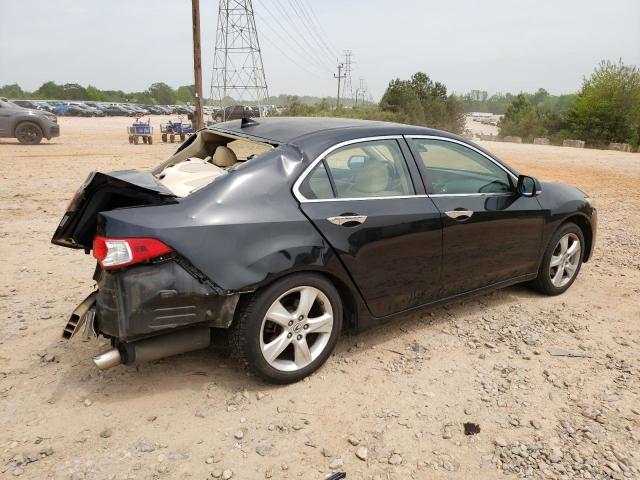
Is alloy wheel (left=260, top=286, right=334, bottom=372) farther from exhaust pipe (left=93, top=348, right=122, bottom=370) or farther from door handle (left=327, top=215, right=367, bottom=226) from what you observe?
exhaust pipe (left=93, top=348, right=122, bottom=370)

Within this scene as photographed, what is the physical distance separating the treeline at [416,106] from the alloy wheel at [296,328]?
140 ft

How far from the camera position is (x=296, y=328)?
2938mm

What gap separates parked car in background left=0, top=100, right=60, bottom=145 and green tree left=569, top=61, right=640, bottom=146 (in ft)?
135

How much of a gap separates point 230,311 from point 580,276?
3941mm

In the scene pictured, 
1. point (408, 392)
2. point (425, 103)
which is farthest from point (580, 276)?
point (425, 103)

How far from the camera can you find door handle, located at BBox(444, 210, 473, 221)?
11.4 ft

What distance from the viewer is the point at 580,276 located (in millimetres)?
5066

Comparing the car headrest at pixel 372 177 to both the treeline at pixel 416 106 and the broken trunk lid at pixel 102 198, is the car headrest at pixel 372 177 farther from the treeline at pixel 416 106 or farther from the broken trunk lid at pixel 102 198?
the treeline at pixel 416 106

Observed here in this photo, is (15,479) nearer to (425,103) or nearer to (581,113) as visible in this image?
(581,113)

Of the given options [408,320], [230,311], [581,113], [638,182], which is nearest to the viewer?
[230,311]

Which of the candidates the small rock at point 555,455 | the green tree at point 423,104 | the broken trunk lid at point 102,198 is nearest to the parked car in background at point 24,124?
the broken trunk lid at point 102,198

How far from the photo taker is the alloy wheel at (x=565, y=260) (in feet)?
14.5

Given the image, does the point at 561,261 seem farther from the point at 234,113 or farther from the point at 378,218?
the point at 234,113

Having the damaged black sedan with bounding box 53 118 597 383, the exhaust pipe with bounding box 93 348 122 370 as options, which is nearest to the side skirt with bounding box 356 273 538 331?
the damaged black sedan with bounding box 53 118 597 383
